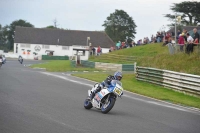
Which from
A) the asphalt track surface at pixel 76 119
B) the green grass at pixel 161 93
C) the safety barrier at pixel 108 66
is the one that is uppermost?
the safety barrier at pixel 108 66

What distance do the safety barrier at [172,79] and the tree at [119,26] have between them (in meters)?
90.2

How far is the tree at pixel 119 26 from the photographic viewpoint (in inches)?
4705

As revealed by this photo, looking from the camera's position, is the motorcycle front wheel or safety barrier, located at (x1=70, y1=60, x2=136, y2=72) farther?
safety barrier, located at (x1=70, y1=60, x2=136, y2=72)

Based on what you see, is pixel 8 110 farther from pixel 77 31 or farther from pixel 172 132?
pixel 77 31

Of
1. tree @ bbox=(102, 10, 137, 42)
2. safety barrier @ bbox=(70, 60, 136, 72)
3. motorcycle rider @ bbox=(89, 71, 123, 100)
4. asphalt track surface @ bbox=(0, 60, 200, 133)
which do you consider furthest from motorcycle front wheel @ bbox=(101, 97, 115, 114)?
tree @ bbox=(102, 10, 137, 42)

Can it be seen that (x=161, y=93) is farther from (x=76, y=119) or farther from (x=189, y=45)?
(x=76, y=119)

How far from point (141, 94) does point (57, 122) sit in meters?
12.4

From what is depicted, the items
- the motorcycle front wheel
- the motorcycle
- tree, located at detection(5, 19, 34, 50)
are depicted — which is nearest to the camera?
the motorcycle

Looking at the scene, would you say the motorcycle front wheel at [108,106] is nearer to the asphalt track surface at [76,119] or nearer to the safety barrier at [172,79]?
the asphalt track surface at [76,119]

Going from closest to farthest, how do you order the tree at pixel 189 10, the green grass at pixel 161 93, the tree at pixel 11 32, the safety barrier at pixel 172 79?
the green grass at pixel 161 93
the safety barrier at pixel 172 79
the tree at pixel 189 10
the tree at pixel 11 32

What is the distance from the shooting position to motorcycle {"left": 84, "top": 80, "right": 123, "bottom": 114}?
13.0m

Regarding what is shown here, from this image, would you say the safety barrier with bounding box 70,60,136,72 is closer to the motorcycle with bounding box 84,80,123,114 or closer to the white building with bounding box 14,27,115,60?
the motorcycle with bounding box 84,80,123,114

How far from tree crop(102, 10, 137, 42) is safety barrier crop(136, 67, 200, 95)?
90197 mm

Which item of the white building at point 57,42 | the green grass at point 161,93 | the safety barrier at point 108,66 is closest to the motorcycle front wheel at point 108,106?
the green grass at point 161,93
